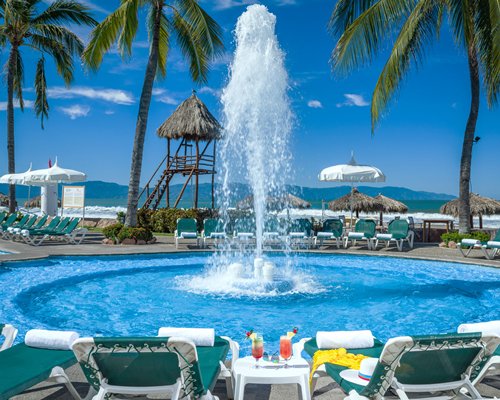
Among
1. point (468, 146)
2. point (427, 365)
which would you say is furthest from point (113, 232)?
point (427, 365)

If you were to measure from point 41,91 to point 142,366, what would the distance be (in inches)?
913

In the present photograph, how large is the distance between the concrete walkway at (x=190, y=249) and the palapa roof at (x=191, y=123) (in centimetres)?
671

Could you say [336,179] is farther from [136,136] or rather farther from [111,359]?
[111,359]

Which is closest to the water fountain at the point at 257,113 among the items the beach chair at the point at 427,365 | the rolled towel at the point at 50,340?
the rolled towel at the point at 50,340

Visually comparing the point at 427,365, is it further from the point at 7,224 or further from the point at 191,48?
the point at 7,224

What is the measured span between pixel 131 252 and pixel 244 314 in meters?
6.89

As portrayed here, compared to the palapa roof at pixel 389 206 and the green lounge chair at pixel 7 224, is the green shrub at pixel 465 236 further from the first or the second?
the green lounge chair at pixel 7 224

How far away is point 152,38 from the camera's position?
1656 centimetres

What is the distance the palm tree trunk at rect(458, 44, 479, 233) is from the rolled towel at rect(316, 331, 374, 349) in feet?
39.5

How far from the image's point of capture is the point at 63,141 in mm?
39781

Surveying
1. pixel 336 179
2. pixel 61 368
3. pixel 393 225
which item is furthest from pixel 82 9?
pixel 61 368

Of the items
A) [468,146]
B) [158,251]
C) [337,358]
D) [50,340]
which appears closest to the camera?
[337,358]

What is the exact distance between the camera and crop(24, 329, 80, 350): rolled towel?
156 inches

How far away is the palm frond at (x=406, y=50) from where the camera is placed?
14.6 m
